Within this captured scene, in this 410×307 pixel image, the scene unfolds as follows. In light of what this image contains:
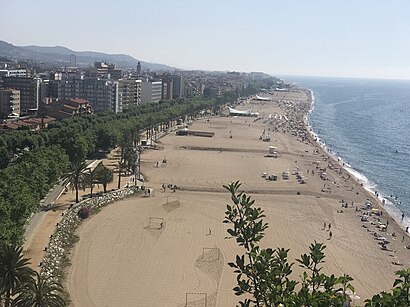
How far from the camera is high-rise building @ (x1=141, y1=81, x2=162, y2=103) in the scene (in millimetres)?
129625

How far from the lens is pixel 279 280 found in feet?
23.9

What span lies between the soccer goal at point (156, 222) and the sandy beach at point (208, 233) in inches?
3.2

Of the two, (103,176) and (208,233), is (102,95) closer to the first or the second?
(103,176)

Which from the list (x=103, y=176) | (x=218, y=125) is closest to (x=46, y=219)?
(x=103, y=176)

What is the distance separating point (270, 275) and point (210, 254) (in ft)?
82.8

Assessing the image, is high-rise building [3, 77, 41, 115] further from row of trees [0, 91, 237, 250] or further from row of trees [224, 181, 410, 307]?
row of trees [224, 181, 410, 307]

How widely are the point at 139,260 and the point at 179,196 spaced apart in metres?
16.9

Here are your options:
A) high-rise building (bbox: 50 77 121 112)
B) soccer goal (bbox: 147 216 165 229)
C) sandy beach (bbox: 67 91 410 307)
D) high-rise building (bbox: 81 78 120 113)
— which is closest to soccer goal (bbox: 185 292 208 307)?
sandy beach (bbox: 67 91 410 307)

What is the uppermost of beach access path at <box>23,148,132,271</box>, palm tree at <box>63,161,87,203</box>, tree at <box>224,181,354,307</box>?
tree at <box>224,181,354,307</box>

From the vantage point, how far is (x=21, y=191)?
97.2 feet

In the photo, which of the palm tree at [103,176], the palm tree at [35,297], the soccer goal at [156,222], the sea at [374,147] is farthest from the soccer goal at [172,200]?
Answer: the palm tree at [35,297]

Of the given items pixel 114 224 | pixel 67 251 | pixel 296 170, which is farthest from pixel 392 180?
pixel 67 251

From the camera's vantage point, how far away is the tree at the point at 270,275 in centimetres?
681

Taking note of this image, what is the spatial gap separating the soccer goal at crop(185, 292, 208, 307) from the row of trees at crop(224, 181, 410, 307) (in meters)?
18.7
